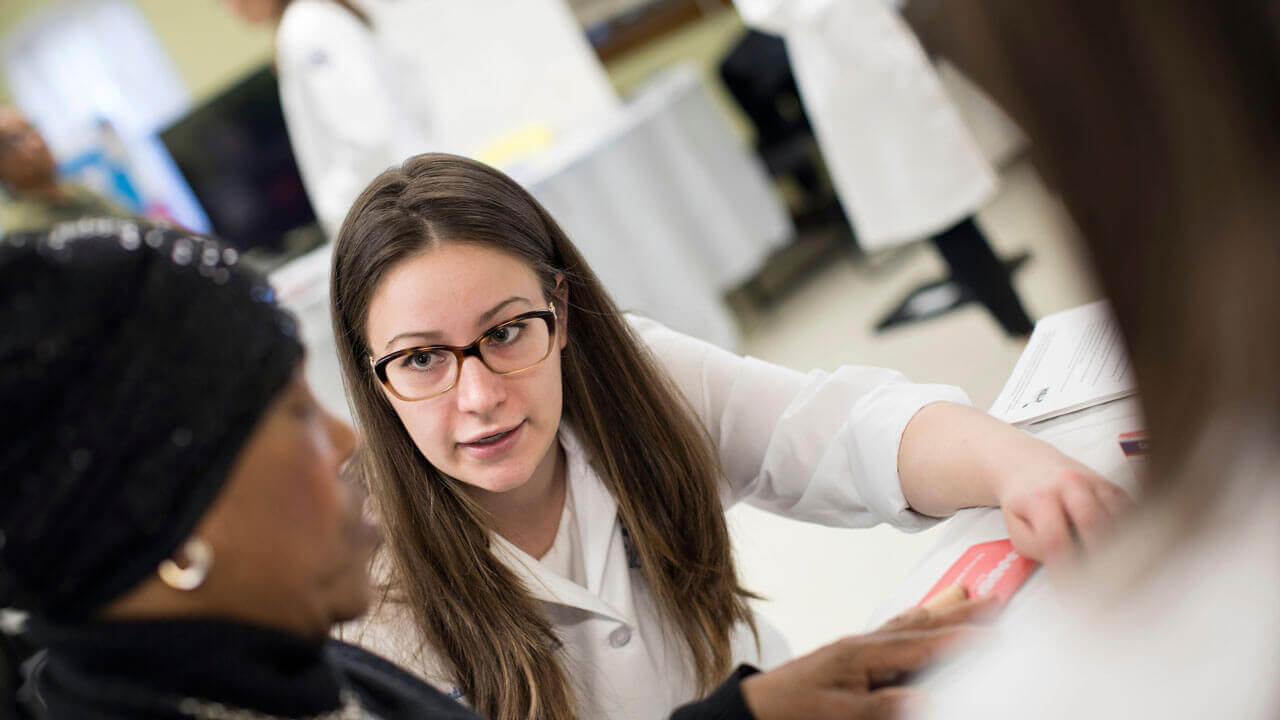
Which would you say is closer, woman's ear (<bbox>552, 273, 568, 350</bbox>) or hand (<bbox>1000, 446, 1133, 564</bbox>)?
hand (<bbox>1000, 446, 1133, 564</bbox>)

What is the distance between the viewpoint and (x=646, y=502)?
3.22 feet

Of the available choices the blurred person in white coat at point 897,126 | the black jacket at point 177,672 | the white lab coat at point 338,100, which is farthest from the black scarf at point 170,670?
the white lab coat at point 338,100

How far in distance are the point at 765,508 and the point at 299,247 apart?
3273 mm

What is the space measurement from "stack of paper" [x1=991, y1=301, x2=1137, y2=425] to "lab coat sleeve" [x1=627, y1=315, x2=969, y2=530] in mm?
59

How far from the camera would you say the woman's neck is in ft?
3.17

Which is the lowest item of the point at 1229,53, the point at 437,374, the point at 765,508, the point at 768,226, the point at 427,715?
the point at 768,226

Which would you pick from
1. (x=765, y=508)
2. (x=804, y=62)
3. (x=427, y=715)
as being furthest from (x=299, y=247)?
(x=427, y=715)

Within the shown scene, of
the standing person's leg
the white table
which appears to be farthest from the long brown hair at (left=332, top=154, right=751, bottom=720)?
the standing person's leg

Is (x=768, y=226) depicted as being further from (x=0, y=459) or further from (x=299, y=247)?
(x=0, y=459)

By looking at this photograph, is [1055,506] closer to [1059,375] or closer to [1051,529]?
[1051,529]

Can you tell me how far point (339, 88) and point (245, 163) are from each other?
47.2 inches

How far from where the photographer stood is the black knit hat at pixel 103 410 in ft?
1.28

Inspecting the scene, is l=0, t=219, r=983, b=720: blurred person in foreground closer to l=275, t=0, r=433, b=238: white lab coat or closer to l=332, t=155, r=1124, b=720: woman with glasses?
l=332, t=155, r=1124, b=720: woman with glasses

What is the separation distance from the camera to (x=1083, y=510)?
0.64 metres
